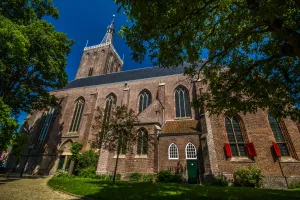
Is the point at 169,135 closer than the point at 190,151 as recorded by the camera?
No

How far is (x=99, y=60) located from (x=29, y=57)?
2540 cm

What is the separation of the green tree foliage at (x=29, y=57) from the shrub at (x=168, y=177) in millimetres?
13772

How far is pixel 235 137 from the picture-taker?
14.4m

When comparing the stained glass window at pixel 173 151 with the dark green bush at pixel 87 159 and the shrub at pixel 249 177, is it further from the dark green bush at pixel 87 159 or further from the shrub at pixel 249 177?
the dark green bush at pixel 87 159

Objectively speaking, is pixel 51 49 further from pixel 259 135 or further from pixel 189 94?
pixel 259 135

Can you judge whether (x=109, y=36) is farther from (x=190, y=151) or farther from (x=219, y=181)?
(x=219, y=181)

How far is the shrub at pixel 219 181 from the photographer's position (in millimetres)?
11875

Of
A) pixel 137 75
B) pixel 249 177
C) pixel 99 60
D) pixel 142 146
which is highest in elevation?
pixel 99 60

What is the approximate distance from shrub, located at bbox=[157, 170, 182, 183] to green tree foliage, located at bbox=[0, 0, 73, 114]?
45.2ft

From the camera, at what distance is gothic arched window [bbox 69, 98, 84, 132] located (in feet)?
77.6

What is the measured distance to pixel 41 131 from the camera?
83.0ft

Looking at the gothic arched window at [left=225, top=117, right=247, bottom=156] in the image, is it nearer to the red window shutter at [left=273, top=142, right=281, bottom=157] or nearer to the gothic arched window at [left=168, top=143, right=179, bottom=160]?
the red window shutter at [left=273, top=142, right=281, bottom=157]

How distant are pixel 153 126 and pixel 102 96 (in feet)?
40.9

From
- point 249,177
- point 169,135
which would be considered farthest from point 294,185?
point 169,135
